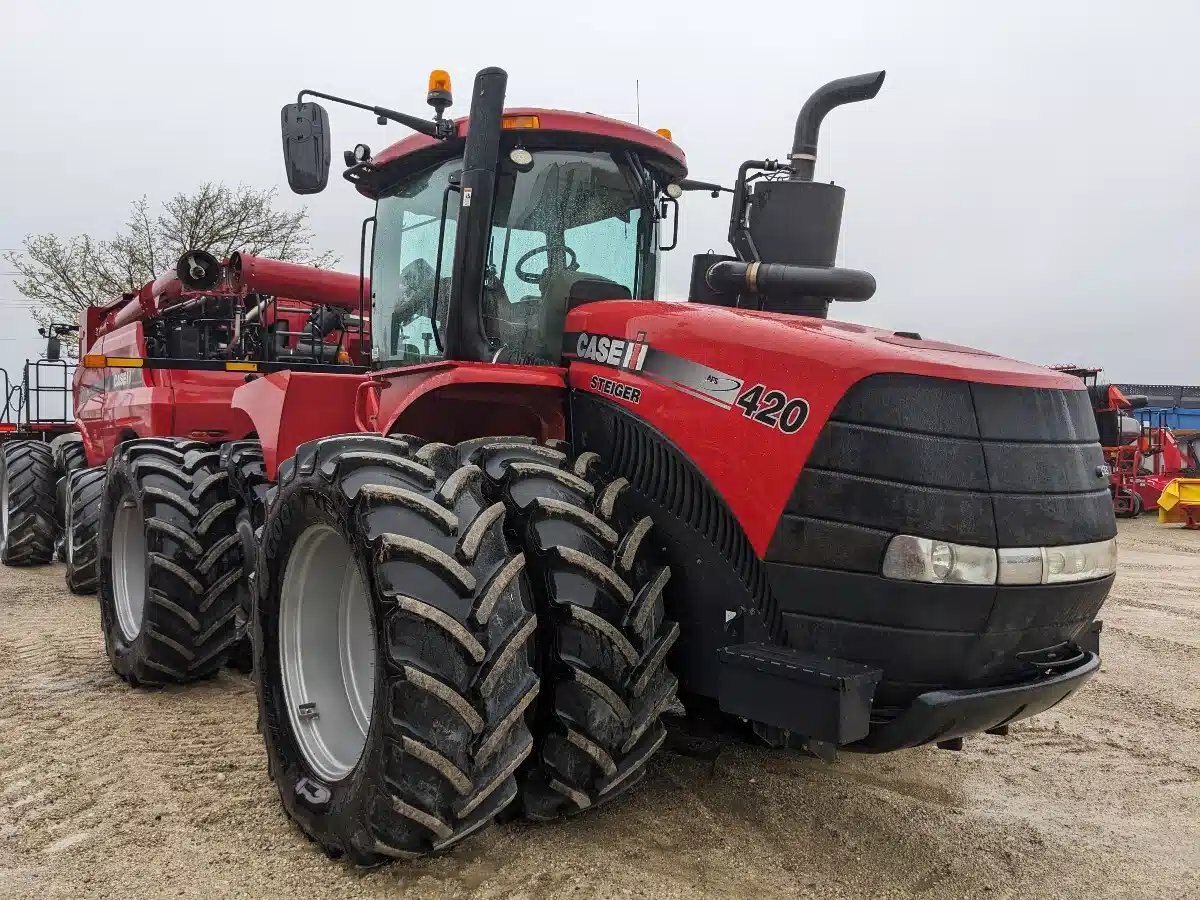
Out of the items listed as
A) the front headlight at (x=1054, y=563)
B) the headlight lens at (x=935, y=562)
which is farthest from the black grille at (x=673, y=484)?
the front headlight at (x=1054, y=563)

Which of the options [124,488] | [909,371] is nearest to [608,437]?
[909,371]

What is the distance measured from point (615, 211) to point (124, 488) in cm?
310

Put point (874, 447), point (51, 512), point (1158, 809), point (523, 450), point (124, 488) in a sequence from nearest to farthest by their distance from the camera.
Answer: point (874, 447) < point (523, 450) < point (1158, 809) < point (124, 488) < point (51, 512)

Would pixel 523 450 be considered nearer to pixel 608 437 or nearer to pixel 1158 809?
pixel 608 437

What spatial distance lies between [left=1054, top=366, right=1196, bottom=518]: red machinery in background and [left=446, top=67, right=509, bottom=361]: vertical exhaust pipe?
14.6 meters

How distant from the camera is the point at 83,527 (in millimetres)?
7645

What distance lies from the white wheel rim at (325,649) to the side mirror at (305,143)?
1408 millimetres

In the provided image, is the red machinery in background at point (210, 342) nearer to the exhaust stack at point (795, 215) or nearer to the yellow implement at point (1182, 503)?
the exhaust stack at point (795, 215)

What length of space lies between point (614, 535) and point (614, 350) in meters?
0.72

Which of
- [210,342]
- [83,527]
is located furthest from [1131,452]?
[83,527]

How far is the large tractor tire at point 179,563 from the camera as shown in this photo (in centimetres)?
475

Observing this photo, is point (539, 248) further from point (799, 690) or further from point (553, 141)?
point (799, 690)

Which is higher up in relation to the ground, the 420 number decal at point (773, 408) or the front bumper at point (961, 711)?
the 420 number decal at point (773, 408)

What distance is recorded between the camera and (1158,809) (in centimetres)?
373
